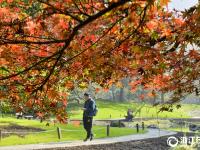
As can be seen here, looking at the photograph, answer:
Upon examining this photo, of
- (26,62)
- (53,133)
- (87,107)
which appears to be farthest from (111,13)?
(53,133)

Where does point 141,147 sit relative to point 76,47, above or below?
below

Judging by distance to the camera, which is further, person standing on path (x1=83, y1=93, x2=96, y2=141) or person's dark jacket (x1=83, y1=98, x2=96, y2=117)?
person's dark jacket (x1=83, y1=98, x2=96, y2=117)

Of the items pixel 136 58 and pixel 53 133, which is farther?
pixel 53 133

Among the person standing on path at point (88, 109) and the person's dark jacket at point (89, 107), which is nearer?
the person standing on path at point (88, 109)

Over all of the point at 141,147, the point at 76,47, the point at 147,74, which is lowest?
the point at 141,147

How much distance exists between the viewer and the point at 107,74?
8.22 meters

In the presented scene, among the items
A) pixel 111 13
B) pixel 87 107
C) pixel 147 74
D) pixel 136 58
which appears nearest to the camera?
pixel 111 13

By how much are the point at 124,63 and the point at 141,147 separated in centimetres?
1398

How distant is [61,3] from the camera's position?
5.75 metres

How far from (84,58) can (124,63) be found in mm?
781

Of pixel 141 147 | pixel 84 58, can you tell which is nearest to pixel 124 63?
pixel 84 58

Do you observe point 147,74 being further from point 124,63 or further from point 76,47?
point 76,47

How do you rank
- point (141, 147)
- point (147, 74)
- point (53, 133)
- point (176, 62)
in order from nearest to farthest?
point (147, 74) < point (176, 62) < point (141, 147) < point (53, 133)

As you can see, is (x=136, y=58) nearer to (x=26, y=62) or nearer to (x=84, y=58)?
(x=84, y=58)
